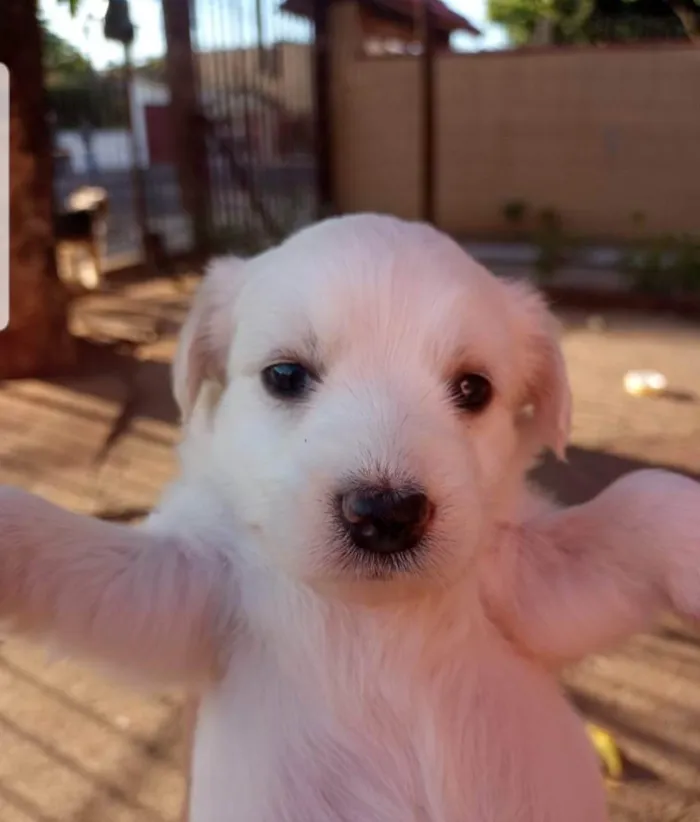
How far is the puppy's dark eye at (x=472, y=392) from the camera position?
1.45 metres

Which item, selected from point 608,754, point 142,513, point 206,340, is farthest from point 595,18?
point 206,340

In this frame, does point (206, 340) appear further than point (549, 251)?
No

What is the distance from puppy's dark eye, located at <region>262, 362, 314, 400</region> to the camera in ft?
4.66

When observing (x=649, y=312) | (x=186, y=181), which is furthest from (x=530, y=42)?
Result: (x=649, y=312)

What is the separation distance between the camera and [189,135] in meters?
9.91

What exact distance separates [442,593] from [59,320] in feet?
14.9

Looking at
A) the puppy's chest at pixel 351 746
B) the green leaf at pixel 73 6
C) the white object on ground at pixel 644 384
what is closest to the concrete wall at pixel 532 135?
the white object on ground at pixel 644 384

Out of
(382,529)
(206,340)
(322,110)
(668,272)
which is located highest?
(322,110)

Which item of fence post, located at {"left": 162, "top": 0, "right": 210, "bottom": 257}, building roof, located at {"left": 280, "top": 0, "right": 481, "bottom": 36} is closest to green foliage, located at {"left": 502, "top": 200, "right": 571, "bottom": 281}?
building roof, located at {"left": 280, "top": 0, "right": 481, "bottom": 36}

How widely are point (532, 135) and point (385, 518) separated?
1106 centimetres

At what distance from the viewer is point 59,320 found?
18.0ft

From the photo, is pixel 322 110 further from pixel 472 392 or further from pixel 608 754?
pixel 472 392

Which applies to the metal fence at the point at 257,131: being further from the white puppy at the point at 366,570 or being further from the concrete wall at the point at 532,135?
the white puppy at the point at 366,570

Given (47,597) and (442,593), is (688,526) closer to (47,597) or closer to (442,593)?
(442,593)
